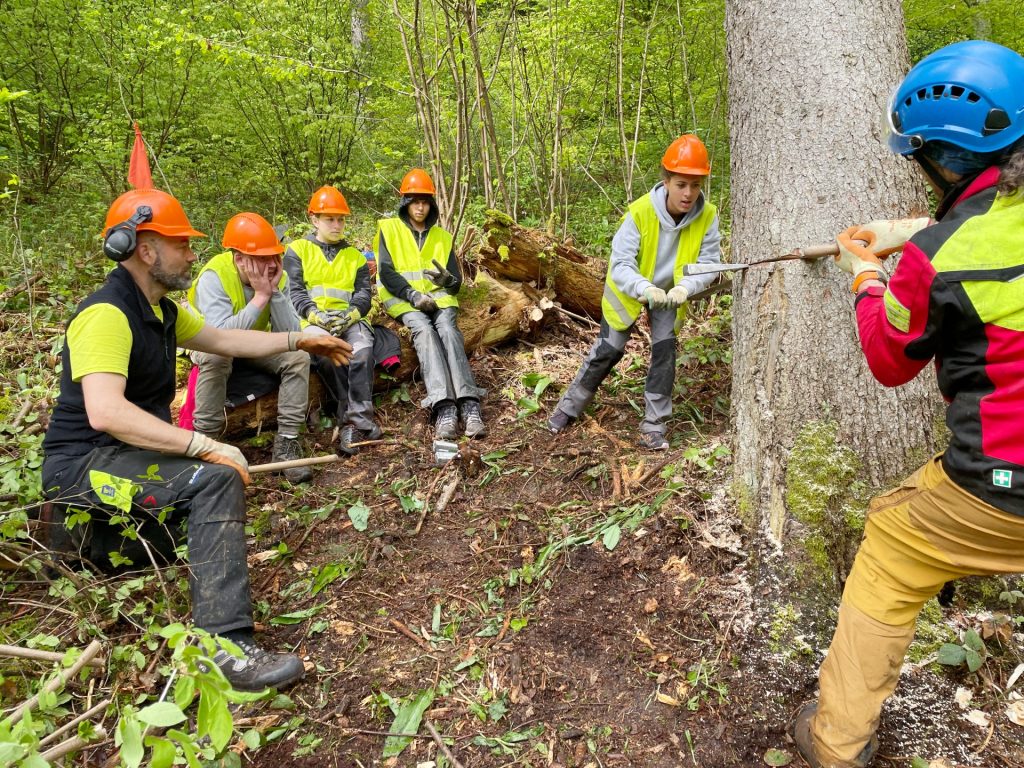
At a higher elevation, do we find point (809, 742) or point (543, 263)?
point (543, 263)

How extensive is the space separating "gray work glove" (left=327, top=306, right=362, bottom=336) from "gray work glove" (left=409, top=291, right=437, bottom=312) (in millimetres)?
432

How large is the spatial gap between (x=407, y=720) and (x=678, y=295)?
9.35 feet

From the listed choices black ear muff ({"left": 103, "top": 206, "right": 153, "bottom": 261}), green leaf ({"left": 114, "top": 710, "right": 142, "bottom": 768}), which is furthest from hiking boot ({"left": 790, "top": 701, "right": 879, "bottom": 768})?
black ear muff ({"left": 103, "top": 206, "right": 153, "bottom": 261})

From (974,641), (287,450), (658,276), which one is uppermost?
(658,276)

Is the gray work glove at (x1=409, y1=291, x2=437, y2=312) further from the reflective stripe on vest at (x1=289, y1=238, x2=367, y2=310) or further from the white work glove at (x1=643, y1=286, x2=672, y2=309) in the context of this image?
the white work glove at (x1=643, y1=286, x2=672, y2=309)

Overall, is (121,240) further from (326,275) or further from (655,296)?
(655,296)

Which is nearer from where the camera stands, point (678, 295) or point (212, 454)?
point (212, 454)

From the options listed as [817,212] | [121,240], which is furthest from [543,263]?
[121,240]

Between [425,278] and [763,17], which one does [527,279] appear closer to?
[425,278]

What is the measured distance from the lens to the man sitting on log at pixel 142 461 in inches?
104

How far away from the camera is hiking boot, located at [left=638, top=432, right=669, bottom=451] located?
153 inches

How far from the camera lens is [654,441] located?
13.0 ft

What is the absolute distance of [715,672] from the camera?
2389mm

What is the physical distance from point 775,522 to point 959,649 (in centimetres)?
73
